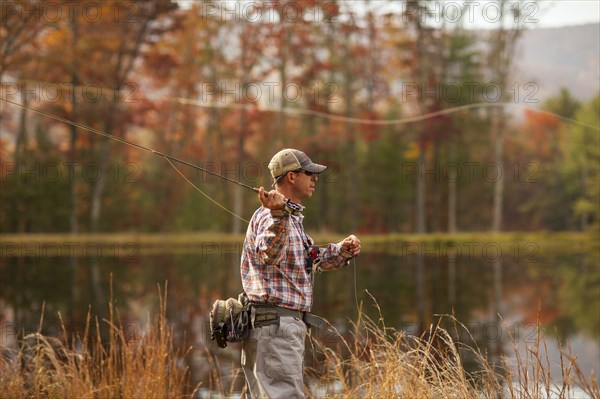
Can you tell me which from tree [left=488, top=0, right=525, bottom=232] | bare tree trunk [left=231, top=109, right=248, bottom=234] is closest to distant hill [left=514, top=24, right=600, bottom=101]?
tree [left=488, top=0, right=525, bottom=232]

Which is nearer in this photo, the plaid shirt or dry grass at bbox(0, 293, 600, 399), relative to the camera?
the plaid shirt

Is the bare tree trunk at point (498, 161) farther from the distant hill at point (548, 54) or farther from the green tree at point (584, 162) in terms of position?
the green tree at point (584, 162)

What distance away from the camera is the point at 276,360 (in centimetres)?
370

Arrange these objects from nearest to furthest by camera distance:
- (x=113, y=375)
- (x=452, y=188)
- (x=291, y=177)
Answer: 1. (x=291, y=177)
2. (x=113, y=375)
3. (x=452, y=188)

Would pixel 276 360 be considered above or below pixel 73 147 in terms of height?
below

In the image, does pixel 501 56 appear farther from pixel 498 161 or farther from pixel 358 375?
pixel 358 375

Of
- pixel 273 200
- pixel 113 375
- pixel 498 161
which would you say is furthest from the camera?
pixel 498 161

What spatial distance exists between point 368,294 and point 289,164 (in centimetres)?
369

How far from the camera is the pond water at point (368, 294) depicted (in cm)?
1060

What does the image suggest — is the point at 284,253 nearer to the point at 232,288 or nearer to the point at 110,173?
the point at 232,288

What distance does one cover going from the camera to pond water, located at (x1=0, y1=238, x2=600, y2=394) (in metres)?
10.6

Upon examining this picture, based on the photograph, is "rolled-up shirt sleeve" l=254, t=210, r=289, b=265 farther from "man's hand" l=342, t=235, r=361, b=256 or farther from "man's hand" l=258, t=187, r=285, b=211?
"man's hand" l=342, t=235, r=361, b=256

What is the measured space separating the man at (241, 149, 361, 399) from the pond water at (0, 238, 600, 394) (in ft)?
3.76

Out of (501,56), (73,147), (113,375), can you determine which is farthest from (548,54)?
(113,375)
